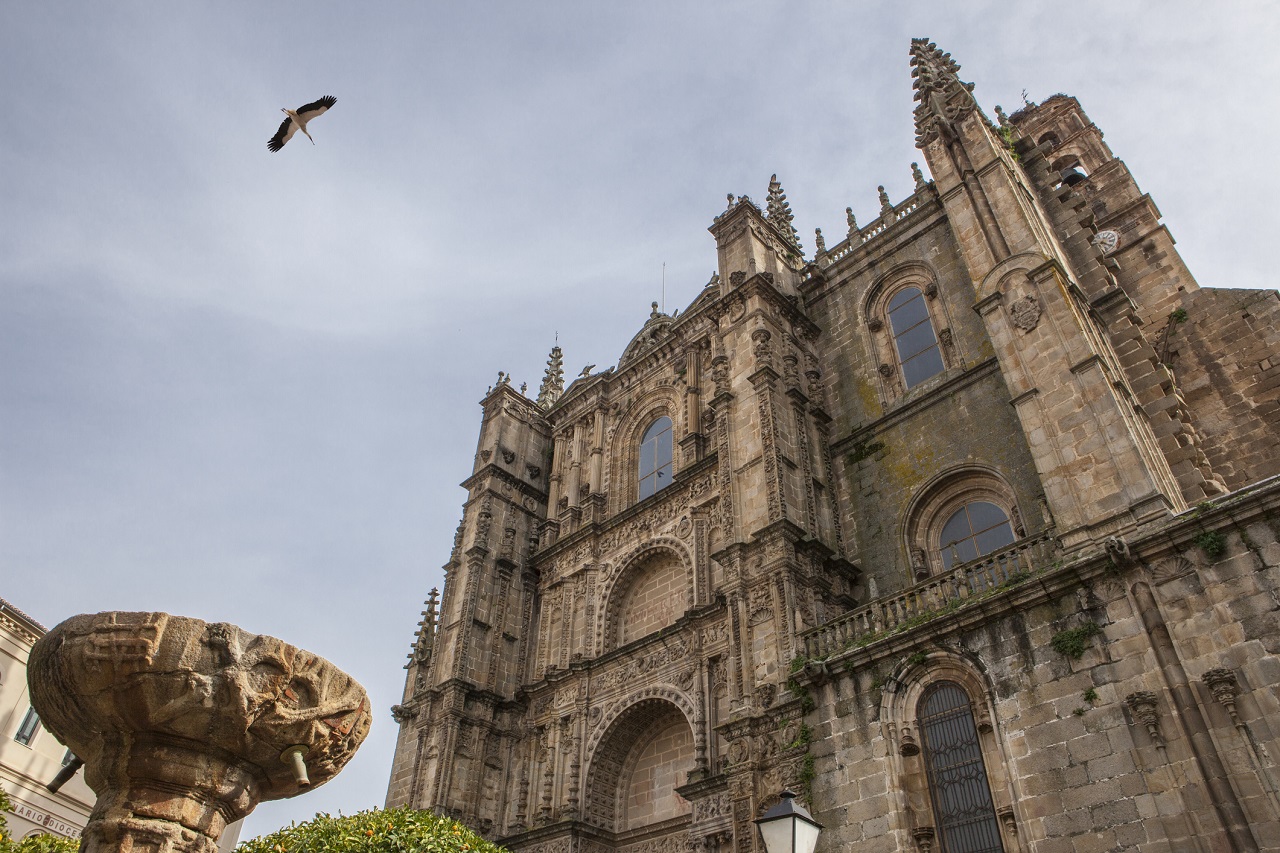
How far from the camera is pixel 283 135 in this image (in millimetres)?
12219

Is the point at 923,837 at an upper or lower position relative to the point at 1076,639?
lower

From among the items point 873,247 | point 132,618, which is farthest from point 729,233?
point 132,618

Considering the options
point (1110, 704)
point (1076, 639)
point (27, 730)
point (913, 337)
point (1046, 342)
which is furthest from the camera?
point (27, 730)

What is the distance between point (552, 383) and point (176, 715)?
25883 mm

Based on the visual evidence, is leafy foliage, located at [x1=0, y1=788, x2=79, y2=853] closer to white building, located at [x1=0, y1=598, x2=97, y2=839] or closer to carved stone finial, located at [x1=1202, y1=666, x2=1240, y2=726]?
white building, located at [x1=0, y1=598, x2=97, y2=839]

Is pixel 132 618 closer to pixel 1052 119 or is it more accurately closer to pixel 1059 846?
pixel 1059 846

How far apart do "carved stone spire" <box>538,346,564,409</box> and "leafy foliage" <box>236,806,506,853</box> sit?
19.6 m

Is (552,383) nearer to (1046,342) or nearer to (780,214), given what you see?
(780,214)

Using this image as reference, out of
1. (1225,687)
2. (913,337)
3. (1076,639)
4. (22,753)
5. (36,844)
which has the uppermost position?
(913,337)

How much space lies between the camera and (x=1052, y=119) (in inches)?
1422

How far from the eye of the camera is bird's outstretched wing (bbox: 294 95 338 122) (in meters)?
12.4

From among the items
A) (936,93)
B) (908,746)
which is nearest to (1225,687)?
(908,746)

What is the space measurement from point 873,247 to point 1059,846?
15.3 metres

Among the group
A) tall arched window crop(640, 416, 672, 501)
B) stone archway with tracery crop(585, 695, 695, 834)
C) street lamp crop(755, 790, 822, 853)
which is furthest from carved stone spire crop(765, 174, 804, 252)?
street lamp crop(755, 790, 822, 853)
